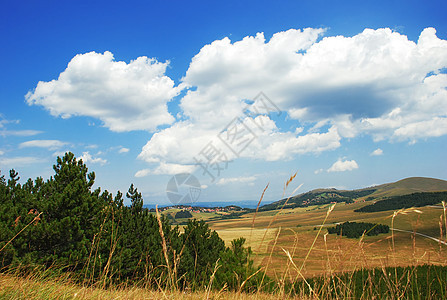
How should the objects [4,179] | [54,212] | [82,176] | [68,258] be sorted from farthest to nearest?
[4,179], [82,176], [54,212], [68,258]

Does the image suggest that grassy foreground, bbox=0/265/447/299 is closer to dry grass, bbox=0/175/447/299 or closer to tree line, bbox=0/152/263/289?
dry grass, bbox=0/175/447/299

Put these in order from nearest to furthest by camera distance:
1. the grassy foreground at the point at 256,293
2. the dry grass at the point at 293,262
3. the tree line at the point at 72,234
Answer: the dry grass at the point at 293,262 → the grassy foreground at the point at 256,293 → the tree line at the point at 72,234

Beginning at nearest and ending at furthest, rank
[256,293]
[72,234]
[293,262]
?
[293,262]
[256,293]
[72,234]

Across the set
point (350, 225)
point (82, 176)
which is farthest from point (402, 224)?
point (82, 176)

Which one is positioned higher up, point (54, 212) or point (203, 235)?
point (54, 212)

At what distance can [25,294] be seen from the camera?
2738 mm

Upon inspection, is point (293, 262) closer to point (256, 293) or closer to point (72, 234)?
point (256, 293)

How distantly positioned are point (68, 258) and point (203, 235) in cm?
1168

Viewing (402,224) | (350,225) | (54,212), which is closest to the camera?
(54,212)

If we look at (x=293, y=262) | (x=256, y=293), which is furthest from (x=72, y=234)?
(x=293, y=262)

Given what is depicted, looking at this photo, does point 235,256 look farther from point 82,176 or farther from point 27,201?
A: point 27,201

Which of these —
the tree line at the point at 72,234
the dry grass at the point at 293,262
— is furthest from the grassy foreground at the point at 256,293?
the tree line at the point at 72,234

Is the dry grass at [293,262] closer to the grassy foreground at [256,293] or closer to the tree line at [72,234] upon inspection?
the grassy foreground at [256,293]

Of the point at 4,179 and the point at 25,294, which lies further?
the point at 4,179
